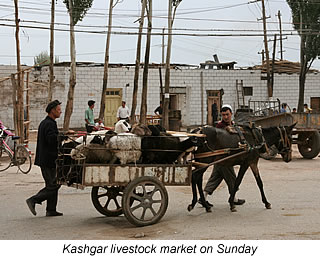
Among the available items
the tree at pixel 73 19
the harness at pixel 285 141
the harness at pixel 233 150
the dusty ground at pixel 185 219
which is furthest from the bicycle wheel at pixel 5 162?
the tree at pixel 73 19

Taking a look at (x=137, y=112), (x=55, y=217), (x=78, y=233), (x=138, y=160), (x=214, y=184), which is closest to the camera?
(x=78, y=233)

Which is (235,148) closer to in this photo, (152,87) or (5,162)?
(5,162)

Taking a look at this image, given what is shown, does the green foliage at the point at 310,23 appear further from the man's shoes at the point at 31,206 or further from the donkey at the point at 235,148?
the man's shoes at the point at 31,206

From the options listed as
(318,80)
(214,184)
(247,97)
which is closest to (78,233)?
→ (214,184)

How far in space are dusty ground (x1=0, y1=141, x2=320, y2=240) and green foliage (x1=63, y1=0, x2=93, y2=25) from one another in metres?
15.4

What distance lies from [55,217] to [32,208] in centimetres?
53

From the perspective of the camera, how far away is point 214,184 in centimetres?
895

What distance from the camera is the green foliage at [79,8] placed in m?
25.1

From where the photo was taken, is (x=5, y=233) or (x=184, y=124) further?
(x=184, y=124)

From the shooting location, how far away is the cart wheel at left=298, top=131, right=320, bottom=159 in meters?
16.6

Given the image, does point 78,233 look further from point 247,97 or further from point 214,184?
point 247,97

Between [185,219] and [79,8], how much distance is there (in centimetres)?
1951

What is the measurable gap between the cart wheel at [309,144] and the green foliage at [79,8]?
1360 cm

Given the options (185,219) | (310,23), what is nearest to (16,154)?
(185,219)
